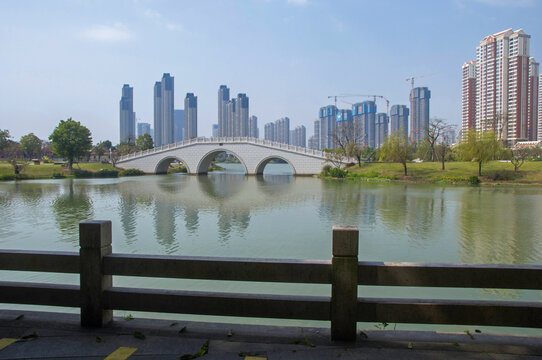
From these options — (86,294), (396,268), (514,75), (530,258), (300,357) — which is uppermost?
(514,75)

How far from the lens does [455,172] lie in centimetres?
3772

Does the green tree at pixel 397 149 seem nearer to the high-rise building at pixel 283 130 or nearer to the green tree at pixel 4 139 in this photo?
the green tree at pixel 4 139

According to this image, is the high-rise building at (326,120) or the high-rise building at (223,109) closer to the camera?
the high-rise building at (326,120)

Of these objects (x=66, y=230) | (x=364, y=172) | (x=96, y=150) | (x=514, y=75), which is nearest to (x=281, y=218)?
(x=66, y=230)

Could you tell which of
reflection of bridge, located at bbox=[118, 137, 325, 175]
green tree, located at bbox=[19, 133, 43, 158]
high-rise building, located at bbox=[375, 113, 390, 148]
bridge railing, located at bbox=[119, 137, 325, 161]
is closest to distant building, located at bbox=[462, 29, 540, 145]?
high-rise building, located at bbox=[375, 113, 390, 148]

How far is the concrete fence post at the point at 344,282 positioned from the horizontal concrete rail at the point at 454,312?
0.10 m

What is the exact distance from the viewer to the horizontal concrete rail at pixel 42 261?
333 centimetres

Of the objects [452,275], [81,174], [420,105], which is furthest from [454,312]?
[420,105]

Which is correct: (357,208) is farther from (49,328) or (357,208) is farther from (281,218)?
(49,328)

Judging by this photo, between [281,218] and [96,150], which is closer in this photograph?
[281,218]

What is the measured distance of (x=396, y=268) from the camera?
3.04 meters

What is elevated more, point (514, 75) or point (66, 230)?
point (514, 75)

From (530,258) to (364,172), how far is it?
110 feet

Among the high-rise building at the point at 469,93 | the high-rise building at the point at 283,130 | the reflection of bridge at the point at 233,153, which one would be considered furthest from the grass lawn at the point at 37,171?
the high-rise building at the point at 283,130
